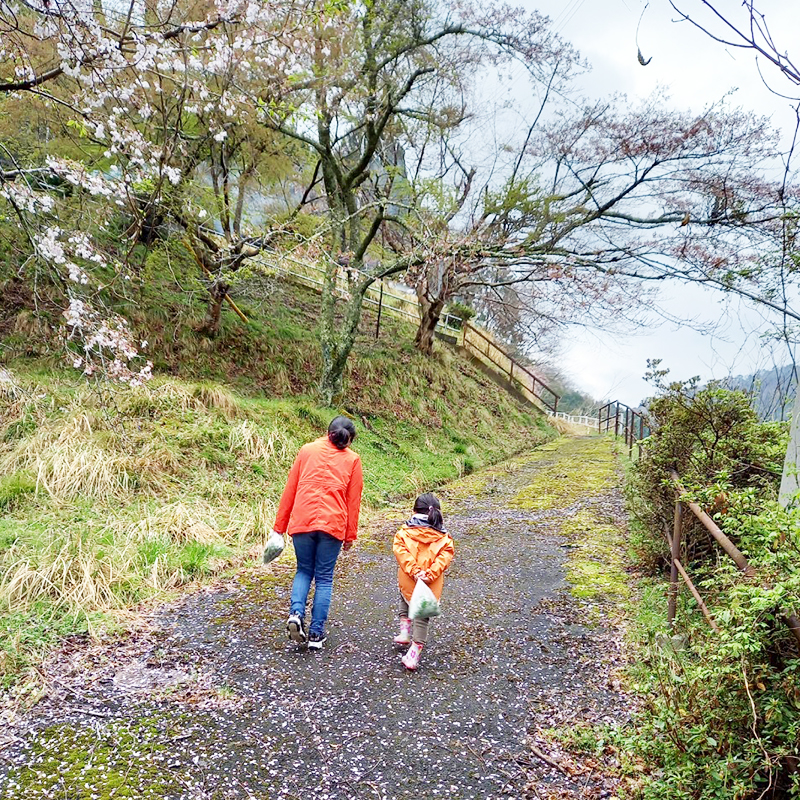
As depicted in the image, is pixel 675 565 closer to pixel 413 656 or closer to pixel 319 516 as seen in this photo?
pixel 413 656

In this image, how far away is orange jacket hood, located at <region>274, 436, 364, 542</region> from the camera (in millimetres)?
3506

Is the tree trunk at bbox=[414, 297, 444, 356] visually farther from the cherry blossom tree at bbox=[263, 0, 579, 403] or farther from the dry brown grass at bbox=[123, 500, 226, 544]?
the dry brown grass at bbox=[123, 500, 226, 544]

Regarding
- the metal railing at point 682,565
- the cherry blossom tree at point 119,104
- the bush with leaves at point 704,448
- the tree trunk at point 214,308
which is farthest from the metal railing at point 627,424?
the tree trunk at point 214,308

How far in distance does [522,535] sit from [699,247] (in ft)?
18.0

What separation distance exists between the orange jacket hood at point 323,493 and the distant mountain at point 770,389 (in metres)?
3.02

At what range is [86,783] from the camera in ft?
7.79

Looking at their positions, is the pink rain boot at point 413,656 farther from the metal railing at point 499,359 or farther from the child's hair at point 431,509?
the metal railing at point 499,359

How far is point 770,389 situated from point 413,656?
12.0 feet

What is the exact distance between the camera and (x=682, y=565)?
3.86m

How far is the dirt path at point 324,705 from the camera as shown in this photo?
8.00 feet

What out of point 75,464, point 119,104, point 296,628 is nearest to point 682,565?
point 296,628

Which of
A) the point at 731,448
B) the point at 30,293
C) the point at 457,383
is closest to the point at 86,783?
A: the point at 731,448

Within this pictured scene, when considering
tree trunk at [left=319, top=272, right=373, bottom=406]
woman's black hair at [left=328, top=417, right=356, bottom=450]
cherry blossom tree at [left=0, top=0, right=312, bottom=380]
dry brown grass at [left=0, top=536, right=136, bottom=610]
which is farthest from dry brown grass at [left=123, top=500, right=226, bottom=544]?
tree trunk at [left=319, top=272, right=373, bottom=406]

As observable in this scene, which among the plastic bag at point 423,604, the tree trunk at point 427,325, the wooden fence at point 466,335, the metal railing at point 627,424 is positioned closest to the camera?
the plastic bag at point 423,604
